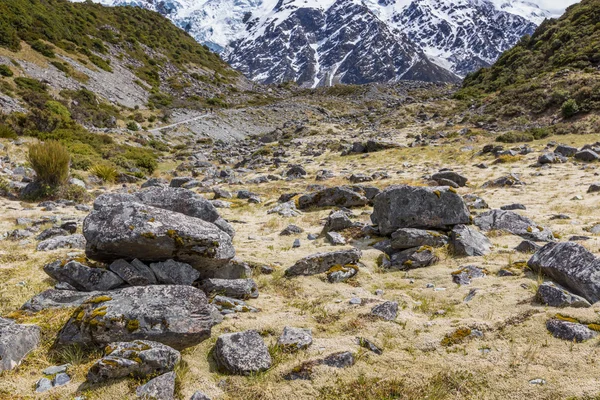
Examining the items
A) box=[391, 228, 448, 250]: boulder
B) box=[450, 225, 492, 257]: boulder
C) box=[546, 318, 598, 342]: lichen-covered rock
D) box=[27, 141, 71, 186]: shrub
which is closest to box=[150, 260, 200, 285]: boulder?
box=[391, 228, 448, 250]: boulder

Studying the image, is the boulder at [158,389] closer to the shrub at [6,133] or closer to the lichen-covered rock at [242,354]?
the lichen-covered rock at [242,354]

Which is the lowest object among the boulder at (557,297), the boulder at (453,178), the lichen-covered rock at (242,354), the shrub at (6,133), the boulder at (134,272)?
the shrub at (6,133)

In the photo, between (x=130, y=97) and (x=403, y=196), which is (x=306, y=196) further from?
(x=130, y=97)

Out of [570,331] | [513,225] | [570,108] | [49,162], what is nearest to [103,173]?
[49,162]

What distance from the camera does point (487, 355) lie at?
16.9 ft

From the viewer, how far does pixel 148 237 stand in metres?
6.83

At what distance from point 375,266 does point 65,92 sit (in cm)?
4889

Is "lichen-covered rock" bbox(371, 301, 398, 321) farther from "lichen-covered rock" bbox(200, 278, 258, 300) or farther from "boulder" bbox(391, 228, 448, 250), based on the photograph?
"boulder" bbox(391, 228, 448, 250)

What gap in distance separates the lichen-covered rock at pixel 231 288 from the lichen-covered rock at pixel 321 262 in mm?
1340

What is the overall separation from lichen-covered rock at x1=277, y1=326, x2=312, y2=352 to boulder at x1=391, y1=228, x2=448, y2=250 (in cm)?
462

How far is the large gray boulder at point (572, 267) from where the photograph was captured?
238 inches

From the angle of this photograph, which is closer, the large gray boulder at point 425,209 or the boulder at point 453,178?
the large gray boulder at point 425,209

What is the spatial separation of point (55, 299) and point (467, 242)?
367 inches

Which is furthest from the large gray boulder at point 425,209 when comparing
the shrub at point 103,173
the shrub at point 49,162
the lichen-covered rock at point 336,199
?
the shrub at point 103,173
